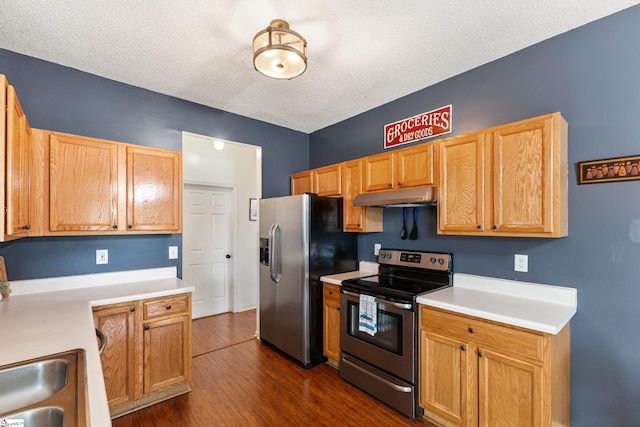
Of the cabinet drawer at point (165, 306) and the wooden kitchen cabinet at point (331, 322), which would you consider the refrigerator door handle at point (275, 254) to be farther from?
the cabinet drawer at point (165, 306)

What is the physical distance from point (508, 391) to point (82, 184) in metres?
3.25

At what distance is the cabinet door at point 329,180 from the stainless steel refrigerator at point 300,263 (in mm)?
172

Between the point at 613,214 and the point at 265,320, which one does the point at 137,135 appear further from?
the point at 613,214

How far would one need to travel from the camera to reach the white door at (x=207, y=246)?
434 centimetres

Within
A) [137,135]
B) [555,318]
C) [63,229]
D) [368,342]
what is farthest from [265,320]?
[555,318]

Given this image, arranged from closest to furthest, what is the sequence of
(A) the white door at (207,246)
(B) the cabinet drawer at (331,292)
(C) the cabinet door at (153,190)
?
(C) the cabinet door at (153,190), (B) the cabinet drawer at (331,292), (A) the white door at (207,246)

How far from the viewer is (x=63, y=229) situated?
224 cm

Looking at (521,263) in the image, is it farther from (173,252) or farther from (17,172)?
(17,172)

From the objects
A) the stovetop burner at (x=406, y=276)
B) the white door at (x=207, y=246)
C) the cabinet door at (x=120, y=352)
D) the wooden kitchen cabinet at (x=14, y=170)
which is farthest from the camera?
the white door at (x=207, y=246)

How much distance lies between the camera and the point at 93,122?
260 centimetres

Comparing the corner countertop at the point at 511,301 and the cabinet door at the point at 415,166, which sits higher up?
the cabinet door at the point at 415,166

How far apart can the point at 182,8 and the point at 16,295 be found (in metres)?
2.37

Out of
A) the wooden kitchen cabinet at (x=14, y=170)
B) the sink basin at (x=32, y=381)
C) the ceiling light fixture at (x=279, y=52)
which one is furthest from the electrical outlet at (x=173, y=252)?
the ceiling light fixture at (x=279, y=52)

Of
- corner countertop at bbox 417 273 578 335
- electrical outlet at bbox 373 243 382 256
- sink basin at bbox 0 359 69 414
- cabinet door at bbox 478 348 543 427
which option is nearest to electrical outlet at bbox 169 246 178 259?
sink basin at bbox 0 359 69 414
